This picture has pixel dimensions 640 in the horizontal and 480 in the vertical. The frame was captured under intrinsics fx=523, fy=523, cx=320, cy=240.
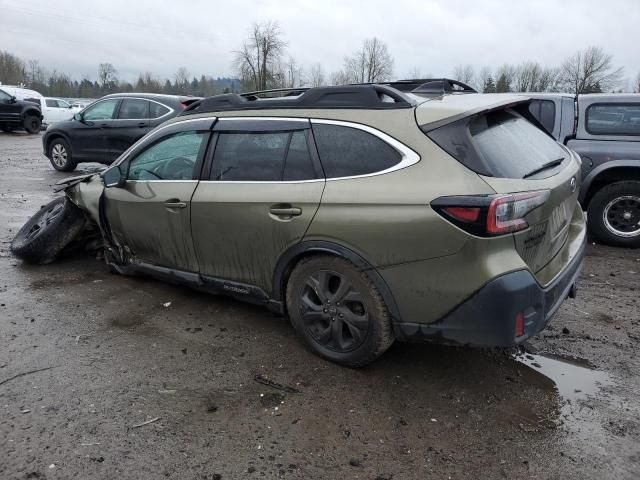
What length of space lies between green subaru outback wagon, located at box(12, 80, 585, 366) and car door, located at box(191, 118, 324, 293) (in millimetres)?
10

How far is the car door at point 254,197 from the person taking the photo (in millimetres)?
3326

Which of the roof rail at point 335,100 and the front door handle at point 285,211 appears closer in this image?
the roof rail at point 335,100

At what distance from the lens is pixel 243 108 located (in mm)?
3787

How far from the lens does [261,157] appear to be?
11.8 feet

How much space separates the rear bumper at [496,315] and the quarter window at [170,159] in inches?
82.6

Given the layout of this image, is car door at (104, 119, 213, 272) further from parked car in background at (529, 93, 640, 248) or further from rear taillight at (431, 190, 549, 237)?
parked car in background at (529, 93, 640, 248)


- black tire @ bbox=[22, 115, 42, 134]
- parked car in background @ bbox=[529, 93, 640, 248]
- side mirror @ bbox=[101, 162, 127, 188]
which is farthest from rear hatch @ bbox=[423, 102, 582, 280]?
black tire @ bbox=[22, 115, 42, 134]

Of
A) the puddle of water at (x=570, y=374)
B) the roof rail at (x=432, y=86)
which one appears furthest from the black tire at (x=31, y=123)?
the puddle of water at (x=570, y=374)

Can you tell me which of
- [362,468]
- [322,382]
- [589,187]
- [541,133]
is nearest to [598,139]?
[589,187]

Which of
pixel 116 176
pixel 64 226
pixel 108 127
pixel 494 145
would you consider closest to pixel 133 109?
pixel 108 127

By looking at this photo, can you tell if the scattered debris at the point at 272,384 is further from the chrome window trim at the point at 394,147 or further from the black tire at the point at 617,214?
the black tire at the point at 617,214

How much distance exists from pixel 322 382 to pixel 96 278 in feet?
9.41

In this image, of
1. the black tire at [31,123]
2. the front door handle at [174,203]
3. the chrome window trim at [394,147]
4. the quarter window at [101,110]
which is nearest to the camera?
the chrome window trim at [394,147]

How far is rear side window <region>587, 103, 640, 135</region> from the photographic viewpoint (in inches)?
244
